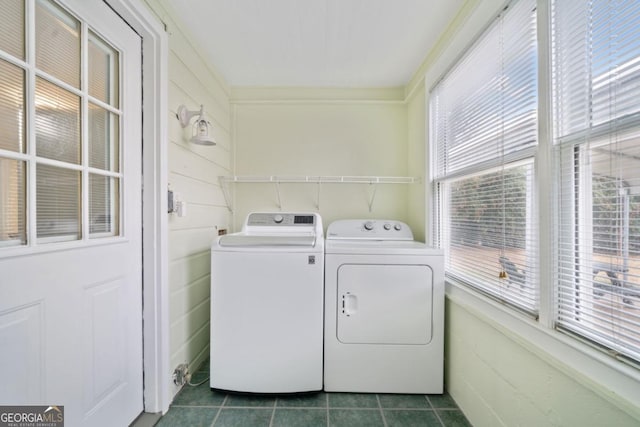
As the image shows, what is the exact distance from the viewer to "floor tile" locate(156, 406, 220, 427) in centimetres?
139

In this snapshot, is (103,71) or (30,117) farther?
(103,71)

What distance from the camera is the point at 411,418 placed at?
144 centimetres

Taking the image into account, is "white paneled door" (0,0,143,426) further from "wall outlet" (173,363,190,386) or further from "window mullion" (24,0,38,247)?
"wall outlet" (173,363,190,386)

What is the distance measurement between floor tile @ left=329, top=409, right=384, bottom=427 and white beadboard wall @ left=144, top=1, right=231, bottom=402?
976 mm

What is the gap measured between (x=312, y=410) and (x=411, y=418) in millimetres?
559

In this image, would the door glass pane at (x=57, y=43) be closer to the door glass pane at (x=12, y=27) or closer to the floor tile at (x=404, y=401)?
the door glass pane at (x=12, y=27)

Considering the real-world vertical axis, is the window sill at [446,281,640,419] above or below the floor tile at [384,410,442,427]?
above

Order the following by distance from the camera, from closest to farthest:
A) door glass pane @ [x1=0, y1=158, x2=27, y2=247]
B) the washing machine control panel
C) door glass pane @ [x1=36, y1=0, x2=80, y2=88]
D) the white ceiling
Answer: door glass pane @ [x1=0, y1=158, x2=27, y2=247] → door glass pane @ [x1=36, y1=0, x2=80, y2=88] → the white ceiling → the washing machine control panel

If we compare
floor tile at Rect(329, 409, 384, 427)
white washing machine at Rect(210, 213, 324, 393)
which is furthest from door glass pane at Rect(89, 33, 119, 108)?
floor tile at Rect(329, 409, 384, 427)

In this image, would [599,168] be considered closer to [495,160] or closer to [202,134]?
[495,160]

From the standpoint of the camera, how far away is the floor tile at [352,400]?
1.53 meters

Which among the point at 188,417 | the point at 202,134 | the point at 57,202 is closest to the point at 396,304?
the point at 188,417

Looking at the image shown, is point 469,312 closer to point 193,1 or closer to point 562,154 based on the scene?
point 562,154

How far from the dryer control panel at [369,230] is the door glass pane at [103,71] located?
164cm
